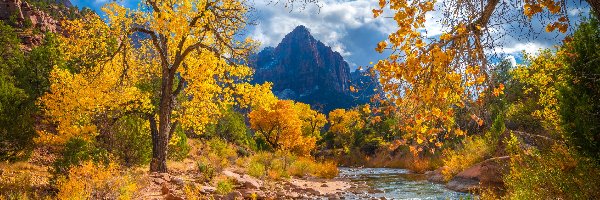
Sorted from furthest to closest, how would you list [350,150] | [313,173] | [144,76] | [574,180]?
[350,150], [313,173], [144,76], [574,180]

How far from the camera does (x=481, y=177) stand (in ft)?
58.4

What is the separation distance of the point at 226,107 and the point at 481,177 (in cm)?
1180

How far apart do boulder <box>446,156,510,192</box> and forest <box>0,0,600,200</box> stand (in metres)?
0.08

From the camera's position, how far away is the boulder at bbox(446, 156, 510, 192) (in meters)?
16.7

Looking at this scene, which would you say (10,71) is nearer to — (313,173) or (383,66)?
(313,173)

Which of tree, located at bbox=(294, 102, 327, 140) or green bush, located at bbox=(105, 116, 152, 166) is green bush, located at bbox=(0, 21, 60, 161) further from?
tree, located at bbox=(294, 102, 327, 140)

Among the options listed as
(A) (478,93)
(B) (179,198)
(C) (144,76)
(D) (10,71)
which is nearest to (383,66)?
(A) (478,93)

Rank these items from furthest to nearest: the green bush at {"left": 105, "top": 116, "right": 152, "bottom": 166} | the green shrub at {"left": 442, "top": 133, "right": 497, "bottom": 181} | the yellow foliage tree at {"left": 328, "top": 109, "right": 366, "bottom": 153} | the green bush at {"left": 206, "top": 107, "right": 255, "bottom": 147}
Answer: the yellow foliage tree at {"left": 328, "top": 109, "right": 366, "bottom": 153} < the green bush at {"left": 206, "top": 107, "right": 255, "bottom": 147} < the green shrub at {"left": 442, "top": 133, "right": 497, "bottom": 181} < the green bush at {"left": 105, "top": 116, "right": 152, "bottom": 166}

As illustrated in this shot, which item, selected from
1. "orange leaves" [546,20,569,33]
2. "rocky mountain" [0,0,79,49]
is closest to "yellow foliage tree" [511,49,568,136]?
"orange leaves" [546,20,569,33]

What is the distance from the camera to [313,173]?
28953mm

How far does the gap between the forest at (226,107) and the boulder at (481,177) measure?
0.08m

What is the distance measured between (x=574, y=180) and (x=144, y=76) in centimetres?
1936

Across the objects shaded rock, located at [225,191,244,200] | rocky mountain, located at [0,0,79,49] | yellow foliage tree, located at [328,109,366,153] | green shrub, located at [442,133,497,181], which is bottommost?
shaded rock, located at [225,191,244,200]

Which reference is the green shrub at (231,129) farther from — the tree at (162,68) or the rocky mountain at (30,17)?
the rocky mountain at (30,17)
